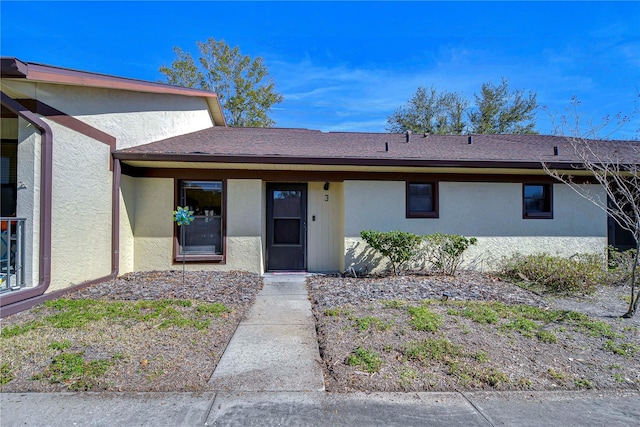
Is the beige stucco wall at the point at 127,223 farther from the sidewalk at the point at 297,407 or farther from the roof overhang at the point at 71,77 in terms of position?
→ the sidewalk at the point at 297,407

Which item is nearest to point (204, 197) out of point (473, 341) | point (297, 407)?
point (297, 407)

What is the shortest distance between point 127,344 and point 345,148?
6440 millimetres

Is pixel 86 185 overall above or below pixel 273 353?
above

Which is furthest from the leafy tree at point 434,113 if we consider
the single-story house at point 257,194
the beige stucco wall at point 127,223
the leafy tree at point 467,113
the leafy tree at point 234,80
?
the beige stucco wall at point 127,223

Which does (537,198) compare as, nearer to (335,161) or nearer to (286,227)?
(335,161)

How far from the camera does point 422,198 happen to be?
8031 millimetres

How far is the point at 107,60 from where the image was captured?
45.5 feet

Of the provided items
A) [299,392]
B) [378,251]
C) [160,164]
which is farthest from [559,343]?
[160,164]

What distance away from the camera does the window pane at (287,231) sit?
8109 millimetres

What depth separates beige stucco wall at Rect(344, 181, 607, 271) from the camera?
7.77 m

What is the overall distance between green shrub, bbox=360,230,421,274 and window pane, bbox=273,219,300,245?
5.90ft

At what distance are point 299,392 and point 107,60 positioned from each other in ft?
A: 53.6

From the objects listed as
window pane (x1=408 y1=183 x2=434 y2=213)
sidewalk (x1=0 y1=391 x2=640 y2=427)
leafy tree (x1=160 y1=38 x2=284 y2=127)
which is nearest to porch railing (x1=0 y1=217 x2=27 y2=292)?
sidewalk (x1=0 y1=391 x2=640 y2=427)

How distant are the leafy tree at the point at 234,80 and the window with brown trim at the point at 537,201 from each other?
18.0m
